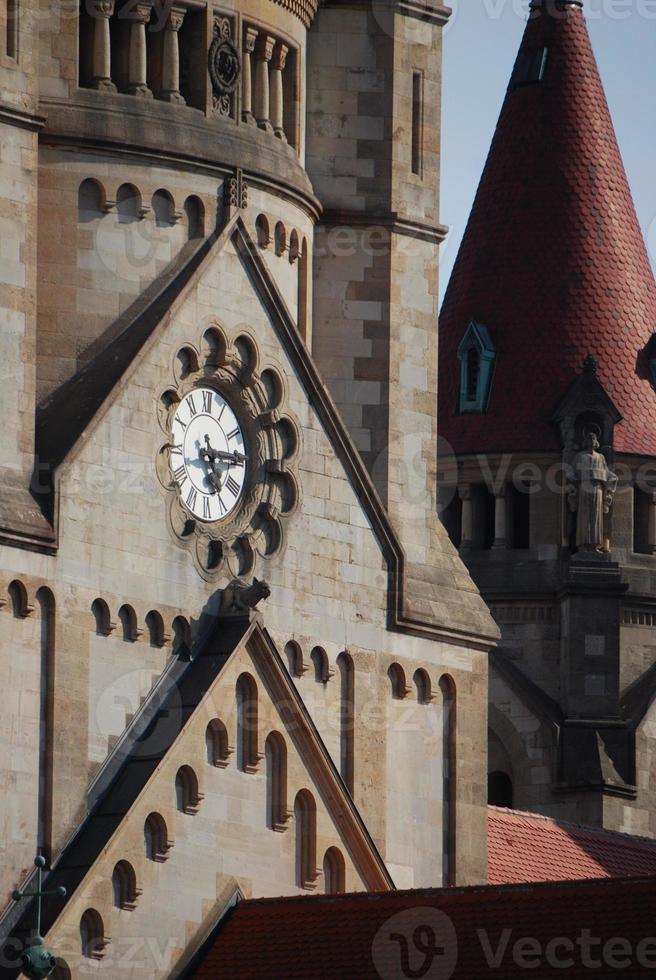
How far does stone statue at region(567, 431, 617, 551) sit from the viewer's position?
7331 cm

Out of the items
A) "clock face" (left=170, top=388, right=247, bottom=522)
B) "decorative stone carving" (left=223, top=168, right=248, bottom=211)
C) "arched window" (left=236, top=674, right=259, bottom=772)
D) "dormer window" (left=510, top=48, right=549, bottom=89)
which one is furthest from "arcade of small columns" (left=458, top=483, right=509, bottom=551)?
"arched window" (left=236, top=674, right=259, bottom=772)

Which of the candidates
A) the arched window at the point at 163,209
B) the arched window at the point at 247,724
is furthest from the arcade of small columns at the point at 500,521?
the arched window at the point at 247,724

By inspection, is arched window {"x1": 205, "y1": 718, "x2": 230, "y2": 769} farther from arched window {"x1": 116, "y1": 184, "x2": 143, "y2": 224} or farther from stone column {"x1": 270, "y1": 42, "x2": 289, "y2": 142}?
stone column {"x1": 270, "y1": 42, "x2": 289, "y2": 142}

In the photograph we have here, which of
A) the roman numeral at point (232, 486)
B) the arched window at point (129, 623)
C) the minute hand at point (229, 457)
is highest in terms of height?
the minute hand at point (229, 457)

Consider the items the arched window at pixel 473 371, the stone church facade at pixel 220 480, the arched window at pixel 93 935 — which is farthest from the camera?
the arched window at pixel 473 371

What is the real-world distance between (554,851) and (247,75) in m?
11.7

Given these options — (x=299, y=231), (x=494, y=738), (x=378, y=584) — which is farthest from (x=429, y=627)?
(x=494, y=738)

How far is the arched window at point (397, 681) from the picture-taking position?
51.7 m

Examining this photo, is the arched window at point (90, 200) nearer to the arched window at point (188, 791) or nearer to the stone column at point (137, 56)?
the stone column at point (137, 56)

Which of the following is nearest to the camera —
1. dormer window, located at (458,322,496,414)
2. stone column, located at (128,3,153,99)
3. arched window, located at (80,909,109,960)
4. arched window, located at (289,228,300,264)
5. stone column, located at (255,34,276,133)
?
arched window, located at (80,909,109,960)

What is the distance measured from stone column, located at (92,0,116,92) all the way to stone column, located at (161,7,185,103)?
2.27 feet

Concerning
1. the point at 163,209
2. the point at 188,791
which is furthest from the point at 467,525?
the point at 188,791

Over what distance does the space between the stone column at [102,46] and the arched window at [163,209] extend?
1.28 metres

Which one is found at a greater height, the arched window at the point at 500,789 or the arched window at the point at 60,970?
the arched window at the point at 500,789
